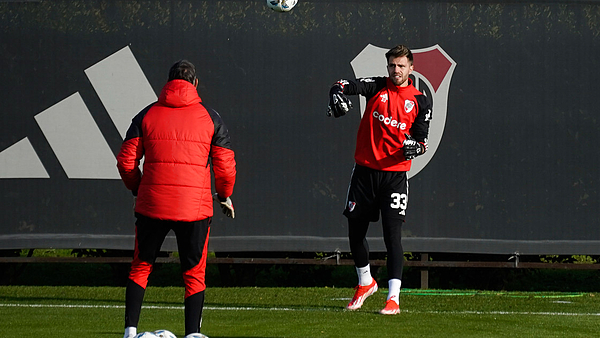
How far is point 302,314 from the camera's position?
5.52m

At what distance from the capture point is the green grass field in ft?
15.5

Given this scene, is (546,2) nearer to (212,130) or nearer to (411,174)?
(411,174)

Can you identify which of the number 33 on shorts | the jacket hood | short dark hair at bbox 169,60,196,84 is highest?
Answer: short dark hair at bbox 169,60,196,84

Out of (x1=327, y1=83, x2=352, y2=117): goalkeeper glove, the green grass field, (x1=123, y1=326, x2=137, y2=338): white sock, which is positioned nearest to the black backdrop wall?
the green grass field

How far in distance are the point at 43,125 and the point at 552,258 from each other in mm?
5454

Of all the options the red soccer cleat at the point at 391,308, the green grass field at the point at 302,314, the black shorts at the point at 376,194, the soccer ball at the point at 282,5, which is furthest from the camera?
the soccer ball at the point at 282,5

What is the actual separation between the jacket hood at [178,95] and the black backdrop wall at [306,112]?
3.61 metres

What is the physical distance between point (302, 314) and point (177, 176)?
182 centimetres

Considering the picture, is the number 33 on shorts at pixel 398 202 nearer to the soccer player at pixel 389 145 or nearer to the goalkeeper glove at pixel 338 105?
the soccer player at pixel 389 145

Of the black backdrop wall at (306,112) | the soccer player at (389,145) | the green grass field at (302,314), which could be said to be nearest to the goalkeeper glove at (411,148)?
the soccer player at (389,145)

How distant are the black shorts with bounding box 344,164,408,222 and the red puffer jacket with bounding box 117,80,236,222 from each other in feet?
5.46

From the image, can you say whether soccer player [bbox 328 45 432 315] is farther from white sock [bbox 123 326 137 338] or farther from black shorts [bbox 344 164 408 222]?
white sock [bbox 123 326 137 338]

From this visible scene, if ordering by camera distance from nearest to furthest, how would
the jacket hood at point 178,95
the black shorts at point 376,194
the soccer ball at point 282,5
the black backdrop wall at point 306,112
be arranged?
1. the jacket hood at point 178,95
2. the black shorts at point 376,194
3. the soccer ball at point 282,5
4. the black backdrop wall at point 306,112

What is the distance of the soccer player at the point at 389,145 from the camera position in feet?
18.2
